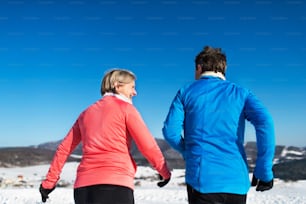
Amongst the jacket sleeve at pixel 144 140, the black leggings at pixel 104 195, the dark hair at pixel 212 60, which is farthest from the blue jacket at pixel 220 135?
the black leggings at pixel 104 195

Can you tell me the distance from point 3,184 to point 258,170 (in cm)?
1814

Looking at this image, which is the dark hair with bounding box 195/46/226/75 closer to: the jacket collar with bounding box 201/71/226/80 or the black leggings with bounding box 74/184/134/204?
the jacket collar with bounding box 201/71/226/80

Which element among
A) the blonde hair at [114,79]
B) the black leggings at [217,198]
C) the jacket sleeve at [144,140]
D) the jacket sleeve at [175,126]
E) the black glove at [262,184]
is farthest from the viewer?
the blonde hair at [114,79]

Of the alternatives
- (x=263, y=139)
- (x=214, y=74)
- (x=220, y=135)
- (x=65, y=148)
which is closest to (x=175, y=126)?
(x=220, y=135)

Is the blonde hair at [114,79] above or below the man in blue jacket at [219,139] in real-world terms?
above

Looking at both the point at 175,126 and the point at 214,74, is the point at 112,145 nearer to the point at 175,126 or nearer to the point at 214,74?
the point at 175,126

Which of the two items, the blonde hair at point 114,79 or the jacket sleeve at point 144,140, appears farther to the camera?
the blonde hair at point 114,79

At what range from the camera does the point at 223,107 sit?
2953 mm

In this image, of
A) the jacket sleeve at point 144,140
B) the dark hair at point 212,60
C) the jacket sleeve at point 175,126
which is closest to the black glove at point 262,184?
the jacket sleeve at point 175,126

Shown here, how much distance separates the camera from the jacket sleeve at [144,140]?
3244 mm

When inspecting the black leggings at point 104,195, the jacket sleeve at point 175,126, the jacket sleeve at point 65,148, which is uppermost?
the jacket sleeve at point 175,126

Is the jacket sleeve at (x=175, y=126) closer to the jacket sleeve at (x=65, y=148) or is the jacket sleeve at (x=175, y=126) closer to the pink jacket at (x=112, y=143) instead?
the pink jacket at (x=112, y=143)

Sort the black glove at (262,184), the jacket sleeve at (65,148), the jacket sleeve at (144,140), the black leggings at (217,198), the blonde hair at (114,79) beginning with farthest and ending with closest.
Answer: the jacket sleeve at (65,148) < the blonde hair at (114,79) < the jacket sleeve at (144,140) < the black glove at (262,184) < the black leggings at (217,198)

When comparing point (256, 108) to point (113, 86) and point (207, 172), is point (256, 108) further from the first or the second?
point (113, 86)
